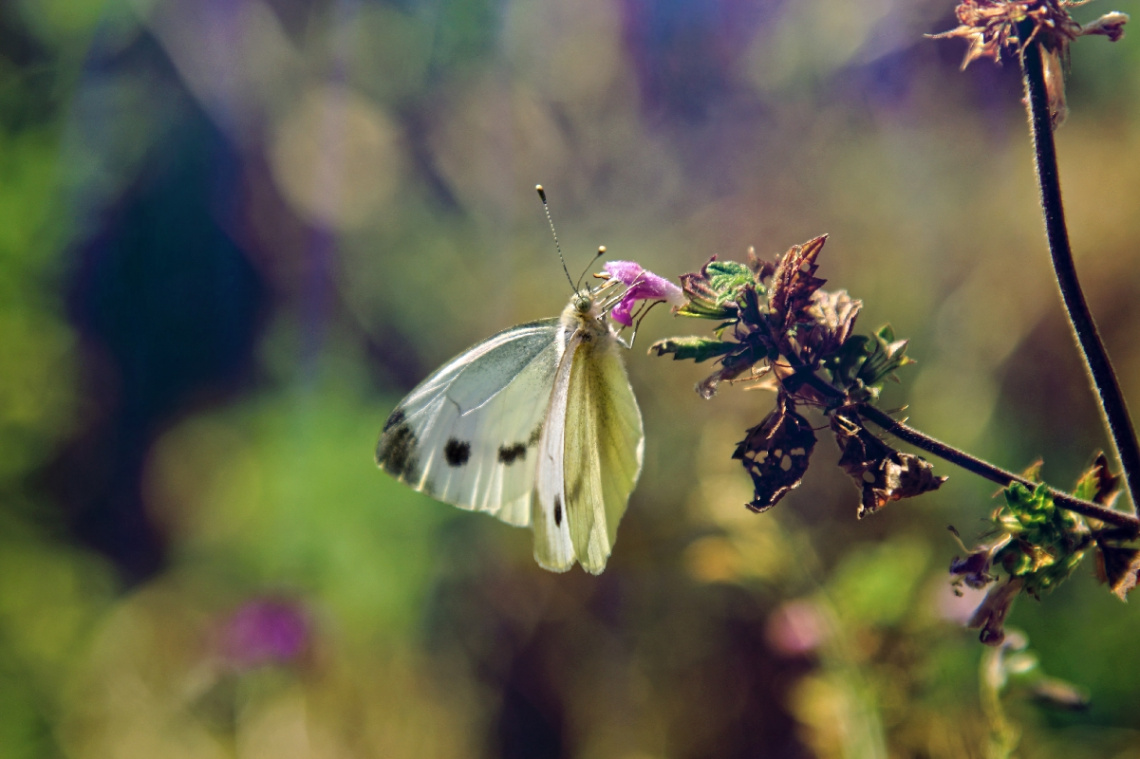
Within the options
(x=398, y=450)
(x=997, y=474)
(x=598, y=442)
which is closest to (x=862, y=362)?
(x=997, y=474)

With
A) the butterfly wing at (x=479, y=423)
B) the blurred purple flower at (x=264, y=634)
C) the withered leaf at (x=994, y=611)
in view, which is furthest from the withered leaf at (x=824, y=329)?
the blurred purple flower at (x=264, y=634)

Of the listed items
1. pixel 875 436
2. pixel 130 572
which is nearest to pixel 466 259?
pixel 130 572

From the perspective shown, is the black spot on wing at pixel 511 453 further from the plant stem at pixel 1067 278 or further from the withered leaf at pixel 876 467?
the plant stem at pixel 1067 278

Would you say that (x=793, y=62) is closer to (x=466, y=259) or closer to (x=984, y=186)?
(x=984, y=186)

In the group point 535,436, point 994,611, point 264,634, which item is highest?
point 535,436

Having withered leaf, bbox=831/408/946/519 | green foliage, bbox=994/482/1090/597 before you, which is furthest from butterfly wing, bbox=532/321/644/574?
green foliage, bbox=994/482/1090/597

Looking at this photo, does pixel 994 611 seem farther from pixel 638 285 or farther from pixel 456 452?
pixel 456 452
